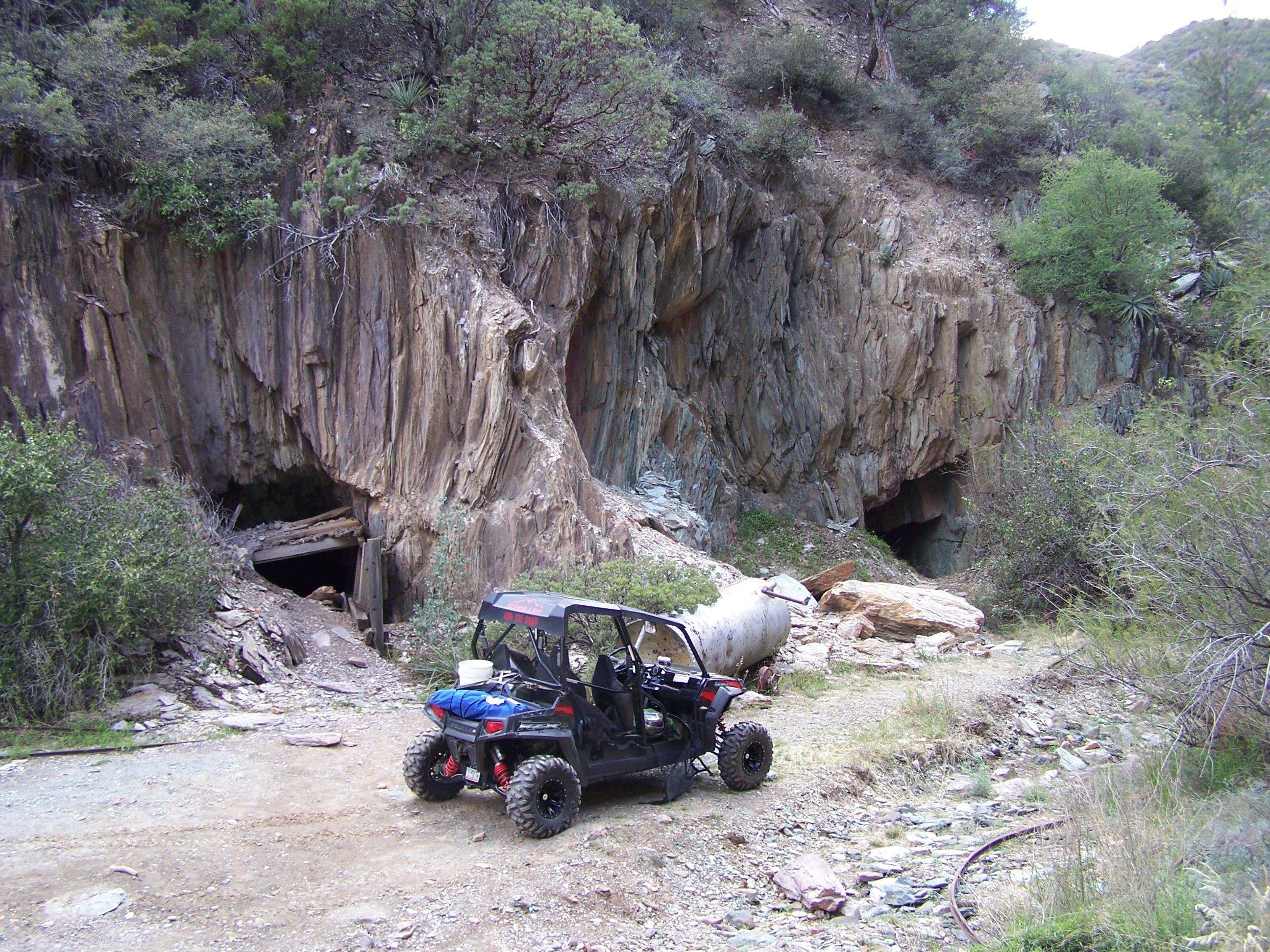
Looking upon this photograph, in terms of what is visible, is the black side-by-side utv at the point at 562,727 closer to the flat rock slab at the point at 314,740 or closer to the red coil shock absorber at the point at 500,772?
the red coil shock absorber at the point at 500,772

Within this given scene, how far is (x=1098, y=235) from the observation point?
23281mm

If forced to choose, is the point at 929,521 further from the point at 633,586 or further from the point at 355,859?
the point at 355,859

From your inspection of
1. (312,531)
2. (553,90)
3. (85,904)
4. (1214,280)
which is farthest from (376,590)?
(1214,280)

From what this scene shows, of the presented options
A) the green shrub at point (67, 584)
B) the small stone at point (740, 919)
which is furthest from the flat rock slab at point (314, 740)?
the small stone at point (740, 919)

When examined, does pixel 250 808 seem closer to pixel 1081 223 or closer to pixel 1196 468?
pixel 1196 468

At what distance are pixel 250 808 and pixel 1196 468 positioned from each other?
780 centimetres

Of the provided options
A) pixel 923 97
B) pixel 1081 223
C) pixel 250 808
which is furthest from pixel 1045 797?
pixel 923 97

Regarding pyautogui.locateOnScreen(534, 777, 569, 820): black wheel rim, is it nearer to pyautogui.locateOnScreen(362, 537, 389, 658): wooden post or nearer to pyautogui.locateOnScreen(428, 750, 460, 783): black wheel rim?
pyautogui.locateOnScreen(428, 750, 460, 783): black wheel rim

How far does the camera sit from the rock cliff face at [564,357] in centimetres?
1303

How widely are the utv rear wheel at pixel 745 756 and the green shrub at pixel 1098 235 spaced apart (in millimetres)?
20880

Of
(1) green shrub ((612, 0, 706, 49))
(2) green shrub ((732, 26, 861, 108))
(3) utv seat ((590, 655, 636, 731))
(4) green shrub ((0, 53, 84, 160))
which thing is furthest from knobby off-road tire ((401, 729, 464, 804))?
(2) green shrub ((732, 26, 861, 108))

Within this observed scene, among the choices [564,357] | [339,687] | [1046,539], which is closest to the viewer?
[339,687]

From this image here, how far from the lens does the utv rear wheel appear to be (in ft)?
23.9

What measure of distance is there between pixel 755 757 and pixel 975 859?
2.00 metres
